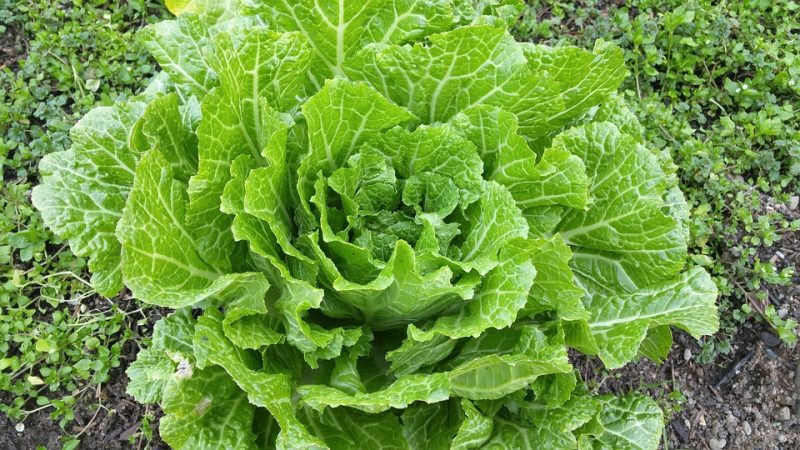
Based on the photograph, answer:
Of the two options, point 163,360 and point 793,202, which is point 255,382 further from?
point 793,202

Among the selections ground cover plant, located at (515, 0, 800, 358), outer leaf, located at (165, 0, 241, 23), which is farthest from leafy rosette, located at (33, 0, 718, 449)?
ground cover plant, located at (515, 0, 800, 358)

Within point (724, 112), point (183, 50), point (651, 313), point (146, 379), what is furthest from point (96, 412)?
point (724, 112)

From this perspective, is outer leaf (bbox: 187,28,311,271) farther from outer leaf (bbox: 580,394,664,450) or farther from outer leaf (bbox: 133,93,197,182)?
outer leaf (bbox: 580,394,664,450)

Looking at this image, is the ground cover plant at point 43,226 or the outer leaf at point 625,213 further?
the ground cover plant at point 43,226

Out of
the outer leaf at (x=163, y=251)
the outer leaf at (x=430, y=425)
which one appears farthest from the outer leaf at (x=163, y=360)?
the outer leaf at (x=430, y=425)

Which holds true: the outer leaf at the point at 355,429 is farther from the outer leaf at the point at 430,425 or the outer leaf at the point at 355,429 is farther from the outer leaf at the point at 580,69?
the outer leaf at the point at 580,69
